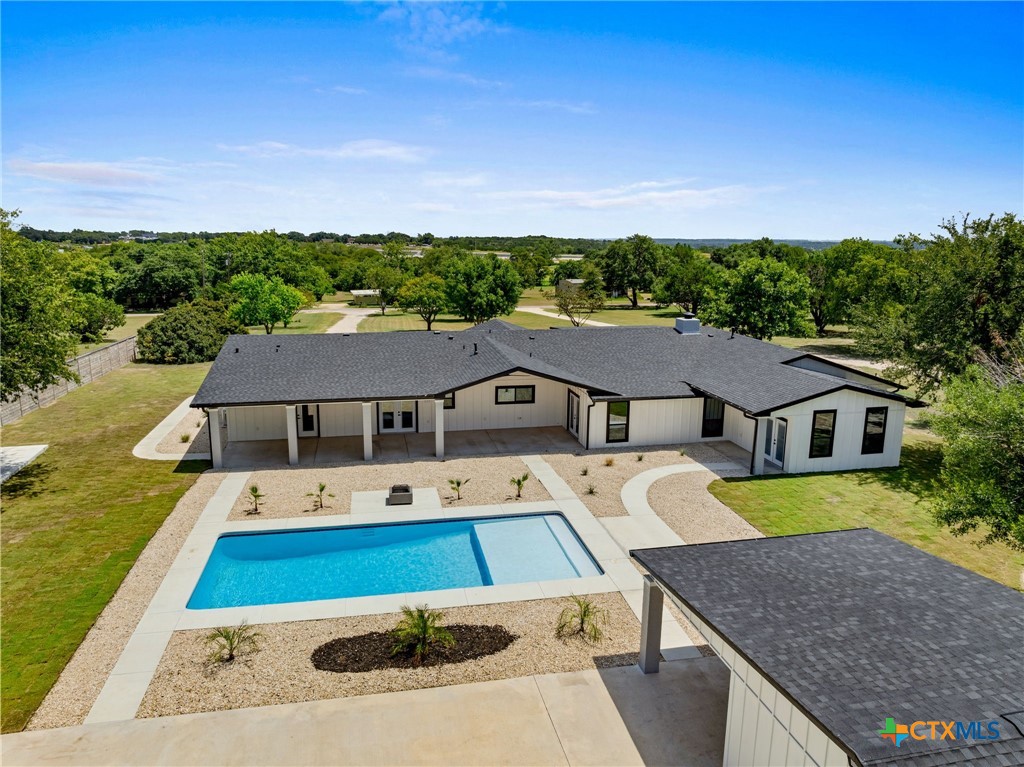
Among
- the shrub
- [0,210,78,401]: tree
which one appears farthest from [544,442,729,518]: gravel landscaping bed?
the shrub

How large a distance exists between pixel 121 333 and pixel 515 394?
46520mm

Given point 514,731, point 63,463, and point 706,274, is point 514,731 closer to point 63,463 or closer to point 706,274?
point 63,463

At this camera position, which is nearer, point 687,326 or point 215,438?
point 215,438

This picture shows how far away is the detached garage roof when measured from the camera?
2498 centimetres

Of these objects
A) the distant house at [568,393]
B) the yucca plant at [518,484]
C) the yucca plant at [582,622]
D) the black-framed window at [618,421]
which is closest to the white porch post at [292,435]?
the distant house at [568,393]

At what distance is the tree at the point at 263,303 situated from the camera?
54.1 m

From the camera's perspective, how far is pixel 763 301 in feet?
152

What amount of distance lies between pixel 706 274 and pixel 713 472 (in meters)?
56.3

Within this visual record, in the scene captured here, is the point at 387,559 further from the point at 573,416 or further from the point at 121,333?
the point at 121,333

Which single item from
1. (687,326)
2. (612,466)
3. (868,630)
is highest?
(687,326)

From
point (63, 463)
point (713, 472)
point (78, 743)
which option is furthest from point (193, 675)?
point (713, 472)

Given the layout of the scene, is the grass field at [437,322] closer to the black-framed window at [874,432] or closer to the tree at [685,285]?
the tree at [685,285]

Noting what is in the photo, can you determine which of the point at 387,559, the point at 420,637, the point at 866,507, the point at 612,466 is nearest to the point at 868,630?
the point at 420,637

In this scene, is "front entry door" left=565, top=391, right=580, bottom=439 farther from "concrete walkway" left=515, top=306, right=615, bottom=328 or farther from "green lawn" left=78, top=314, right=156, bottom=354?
"concrete walkway" left=515, top=306, right=615, bottom=328
